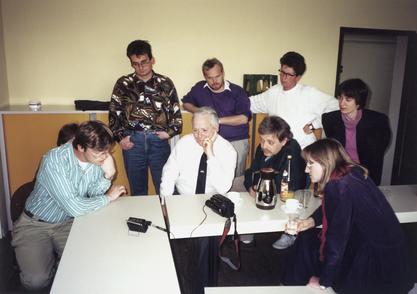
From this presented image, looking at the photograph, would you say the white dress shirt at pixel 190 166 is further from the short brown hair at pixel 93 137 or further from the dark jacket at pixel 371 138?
the dark jacket at pixel 371 138

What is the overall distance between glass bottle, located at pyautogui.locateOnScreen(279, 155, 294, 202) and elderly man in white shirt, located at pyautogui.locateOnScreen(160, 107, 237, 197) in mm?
359

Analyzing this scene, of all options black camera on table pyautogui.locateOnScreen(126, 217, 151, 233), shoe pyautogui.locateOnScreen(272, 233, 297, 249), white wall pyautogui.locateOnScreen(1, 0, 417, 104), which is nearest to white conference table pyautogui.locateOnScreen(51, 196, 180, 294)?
black camera on table pyautogui.locateOnScreen(126, 217, 151, 233)

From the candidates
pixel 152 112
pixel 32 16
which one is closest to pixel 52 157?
pixel 152 112

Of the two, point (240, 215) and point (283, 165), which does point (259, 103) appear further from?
point (240, 215)

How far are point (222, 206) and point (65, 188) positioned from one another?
2.91 feet

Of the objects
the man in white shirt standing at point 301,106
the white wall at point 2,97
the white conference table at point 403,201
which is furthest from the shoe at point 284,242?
the white wall at point 2,97

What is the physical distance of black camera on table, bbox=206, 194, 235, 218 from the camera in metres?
1.95

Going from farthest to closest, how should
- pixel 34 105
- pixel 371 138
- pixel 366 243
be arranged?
1. pixel 34 105
2. pixel 371 138
3. pixel 366 243

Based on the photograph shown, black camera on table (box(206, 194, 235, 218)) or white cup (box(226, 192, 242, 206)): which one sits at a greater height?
black camera on table (box(206, 194, 235, 218))

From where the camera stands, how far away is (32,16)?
359 cm

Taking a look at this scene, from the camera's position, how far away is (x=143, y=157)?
319cm

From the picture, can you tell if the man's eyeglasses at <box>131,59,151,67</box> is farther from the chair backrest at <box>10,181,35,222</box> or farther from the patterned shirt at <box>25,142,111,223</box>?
the chair backrest at <box>10,181,35,222</box>

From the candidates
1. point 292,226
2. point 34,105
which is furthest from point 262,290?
point 34,105

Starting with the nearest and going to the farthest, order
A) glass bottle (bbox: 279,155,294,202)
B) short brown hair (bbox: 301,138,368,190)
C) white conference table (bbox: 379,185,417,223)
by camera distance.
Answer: short brown hair (bbox: 301,138,368,190) → white conference table (bbox: 379,185,417,223) → glass bottle (bbox: 279,155,294,202)
